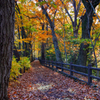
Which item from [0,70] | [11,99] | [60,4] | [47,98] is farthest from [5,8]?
[60,4]

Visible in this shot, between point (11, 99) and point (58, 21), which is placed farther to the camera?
point (58, 21)

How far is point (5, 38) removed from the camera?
2.30m

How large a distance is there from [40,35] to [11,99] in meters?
13.2

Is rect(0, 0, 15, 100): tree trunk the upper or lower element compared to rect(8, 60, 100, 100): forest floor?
upper

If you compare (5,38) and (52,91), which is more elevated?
(5,38)

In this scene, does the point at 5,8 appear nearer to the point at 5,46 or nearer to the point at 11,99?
the point at 5,46

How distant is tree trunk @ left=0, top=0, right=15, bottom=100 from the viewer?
7.34 ft

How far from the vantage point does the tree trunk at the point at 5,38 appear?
2.24 m

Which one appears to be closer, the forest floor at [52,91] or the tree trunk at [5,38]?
the tree trunk at [5,38]

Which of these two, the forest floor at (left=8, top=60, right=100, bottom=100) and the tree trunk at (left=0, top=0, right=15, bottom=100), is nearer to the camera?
the tree trunk at (left=0, top=0, right=15, bottom=100)

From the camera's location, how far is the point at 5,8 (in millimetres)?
2279

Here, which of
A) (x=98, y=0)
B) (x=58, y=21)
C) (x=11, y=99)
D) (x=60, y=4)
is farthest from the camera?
(x=58, y=21)

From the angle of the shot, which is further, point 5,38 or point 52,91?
point 52,91

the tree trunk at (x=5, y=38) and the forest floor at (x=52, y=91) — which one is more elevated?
the tree trunk at (x=5, y=38)
